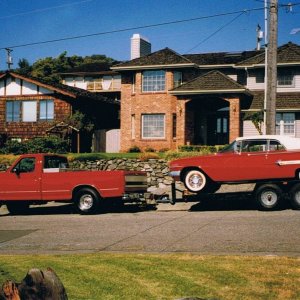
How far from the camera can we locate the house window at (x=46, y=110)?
125 feet

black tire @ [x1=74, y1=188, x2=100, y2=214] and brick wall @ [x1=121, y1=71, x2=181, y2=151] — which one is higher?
brick wall @ [x1=121, y1=71, x2=181, y2=151]

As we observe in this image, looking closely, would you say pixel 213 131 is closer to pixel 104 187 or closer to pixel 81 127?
pixel 81 127

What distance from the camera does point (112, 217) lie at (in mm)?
16156

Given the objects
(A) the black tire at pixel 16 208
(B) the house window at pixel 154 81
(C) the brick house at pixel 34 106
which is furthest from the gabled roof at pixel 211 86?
(A) the black tire at pixel 16 208

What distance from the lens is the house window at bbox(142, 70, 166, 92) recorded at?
34094 millimetres

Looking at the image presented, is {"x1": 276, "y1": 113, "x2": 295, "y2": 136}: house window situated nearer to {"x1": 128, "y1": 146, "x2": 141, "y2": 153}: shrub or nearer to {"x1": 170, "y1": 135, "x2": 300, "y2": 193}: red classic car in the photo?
{"x1": 128, "y1": 146, "x2": 141, "y2": 153}: shrub

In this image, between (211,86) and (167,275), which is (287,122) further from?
(167,275)

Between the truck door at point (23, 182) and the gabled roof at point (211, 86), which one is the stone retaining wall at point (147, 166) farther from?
the truck door at point (23, 182)

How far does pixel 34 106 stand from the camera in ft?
127

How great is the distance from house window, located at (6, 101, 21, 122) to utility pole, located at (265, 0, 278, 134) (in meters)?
25.1

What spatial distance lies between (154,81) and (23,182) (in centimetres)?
Result: 1803

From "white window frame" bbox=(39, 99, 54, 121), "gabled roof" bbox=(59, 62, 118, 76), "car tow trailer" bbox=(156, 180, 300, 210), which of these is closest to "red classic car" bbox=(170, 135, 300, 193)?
"car tow trailer" bbox=(156, 180, 300, 210)

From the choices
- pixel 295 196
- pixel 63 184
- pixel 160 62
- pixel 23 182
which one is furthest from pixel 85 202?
pixel 160 62

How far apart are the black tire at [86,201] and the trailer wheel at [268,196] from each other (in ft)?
17.9
